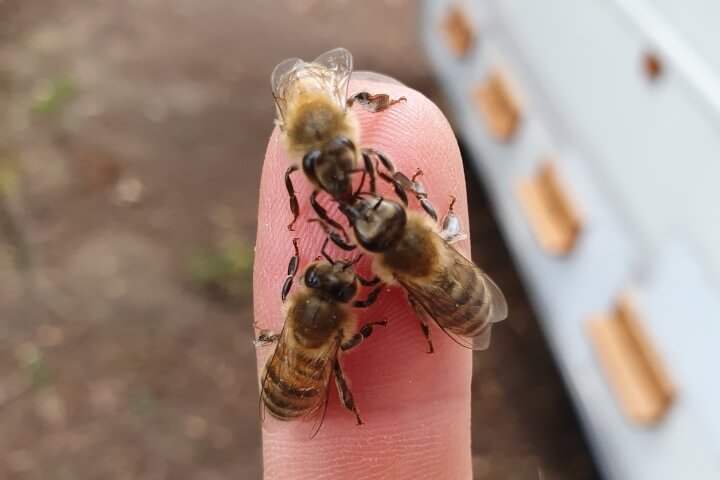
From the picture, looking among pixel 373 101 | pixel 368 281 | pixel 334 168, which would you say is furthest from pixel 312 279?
pixel 373 101

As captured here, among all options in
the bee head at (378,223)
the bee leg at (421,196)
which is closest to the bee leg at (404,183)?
the bee leg at (421,196)

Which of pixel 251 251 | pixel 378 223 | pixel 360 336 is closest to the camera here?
pixel 378 223

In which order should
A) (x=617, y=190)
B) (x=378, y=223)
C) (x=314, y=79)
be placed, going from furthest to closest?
(x=617, y=190) < (x=314, y=79) < (x=378, y=223)

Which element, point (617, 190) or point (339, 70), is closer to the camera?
point (339, 70)

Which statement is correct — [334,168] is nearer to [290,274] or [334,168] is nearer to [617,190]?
[290,274]

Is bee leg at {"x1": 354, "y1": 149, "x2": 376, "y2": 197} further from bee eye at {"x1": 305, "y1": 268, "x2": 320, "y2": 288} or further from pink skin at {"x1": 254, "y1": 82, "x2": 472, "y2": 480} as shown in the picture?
bee eye at {"x1": 305, "y1": 268, "x2": 320, "y2": 288}

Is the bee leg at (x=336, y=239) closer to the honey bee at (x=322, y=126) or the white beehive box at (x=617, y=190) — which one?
the honey bee at (x=322, y=126)

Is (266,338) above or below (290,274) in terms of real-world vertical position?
below
